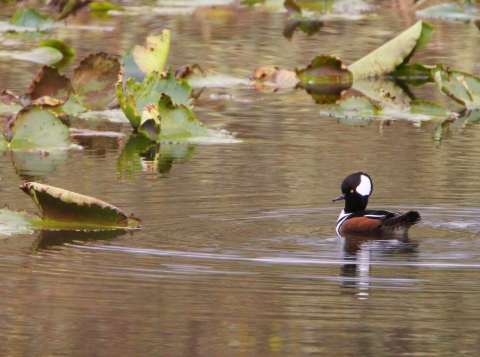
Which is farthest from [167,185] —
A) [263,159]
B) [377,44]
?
[377,44]

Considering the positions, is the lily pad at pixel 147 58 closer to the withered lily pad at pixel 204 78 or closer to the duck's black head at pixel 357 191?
the withered lily pad at pixel 204 78

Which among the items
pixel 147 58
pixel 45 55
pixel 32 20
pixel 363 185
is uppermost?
pixel 32 20

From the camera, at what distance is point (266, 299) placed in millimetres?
5137

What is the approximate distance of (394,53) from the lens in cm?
1212

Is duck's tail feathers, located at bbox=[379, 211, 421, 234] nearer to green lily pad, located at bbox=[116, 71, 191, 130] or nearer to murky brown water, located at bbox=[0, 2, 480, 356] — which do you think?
murky brown water, located at bbox=[0, 2, 480, 356]

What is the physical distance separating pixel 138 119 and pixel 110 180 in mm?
1610

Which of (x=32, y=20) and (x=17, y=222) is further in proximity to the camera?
(x=32, y=20)

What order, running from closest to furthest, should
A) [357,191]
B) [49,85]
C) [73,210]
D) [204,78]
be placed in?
[73,210] → [357,191] → [49,85] → [204,78]

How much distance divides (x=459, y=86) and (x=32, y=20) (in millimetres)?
7000

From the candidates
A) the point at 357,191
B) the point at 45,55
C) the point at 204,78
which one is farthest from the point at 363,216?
the point at 45,55

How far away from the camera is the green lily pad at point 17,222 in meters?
6.30

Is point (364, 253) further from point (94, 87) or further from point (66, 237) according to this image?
point (94, 87)

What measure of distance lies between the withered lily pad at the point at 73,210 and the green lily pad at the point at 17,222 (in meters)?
0.07

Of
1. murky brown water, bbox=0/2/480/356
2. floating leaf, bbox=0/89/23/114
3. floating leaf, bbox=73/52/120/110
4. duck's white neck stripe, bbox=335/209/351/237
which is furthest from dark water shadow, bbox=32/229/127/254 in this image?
floating leaf, bbox=73/52/120/110
